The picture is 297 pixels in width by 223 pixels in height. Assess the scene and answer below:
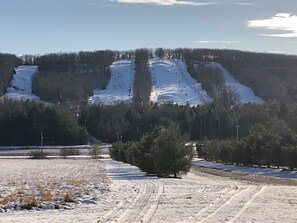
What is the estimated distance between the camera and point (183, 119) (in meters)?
152

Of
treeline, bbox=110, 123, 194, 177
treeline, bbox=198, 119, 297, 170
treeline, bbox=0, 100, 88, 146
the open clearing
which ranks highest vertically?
the open clearing

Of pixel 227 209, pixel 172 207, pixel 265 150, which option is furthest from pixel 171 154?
pixel 265 150

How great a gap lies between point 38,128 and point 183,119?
129 feet

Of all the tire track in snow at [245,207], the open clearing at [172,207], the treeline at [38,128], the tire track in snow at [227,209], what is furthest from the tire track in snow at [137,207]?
the treeline at [38,128]

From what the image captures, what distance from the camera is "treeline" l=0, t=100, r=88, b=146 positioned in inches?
5408

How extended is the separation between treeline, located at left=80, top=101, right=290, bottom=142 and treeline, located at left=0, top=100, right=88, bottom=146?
1228 centimetres

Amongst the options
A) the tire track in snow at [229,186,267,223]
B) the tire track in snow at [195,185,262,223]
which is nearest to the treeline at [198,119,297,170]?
the tire track in snow at [229,186,267,223]

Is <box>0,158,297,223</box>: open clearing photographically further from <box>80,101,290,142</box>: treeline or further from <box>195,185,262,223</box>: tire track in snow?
<box>80,101,290,142</box>: treeline

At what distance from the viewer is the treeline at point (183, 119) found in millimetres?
142625

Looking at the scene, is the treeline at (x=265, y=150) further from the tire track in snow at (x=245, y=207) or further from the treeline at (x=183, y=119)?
the treeline at (x=183, y=119)

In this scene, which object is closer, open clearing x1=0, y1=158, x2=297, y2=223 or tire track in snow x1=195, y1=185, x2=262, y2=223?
tire track in snow x1=195, y1=185, x2=262, y2=223

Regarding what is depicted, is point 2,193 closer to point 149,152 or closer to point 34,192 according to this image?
point 34,192

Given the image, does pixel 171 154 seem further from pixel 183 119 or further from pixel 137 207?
pixel 183 119

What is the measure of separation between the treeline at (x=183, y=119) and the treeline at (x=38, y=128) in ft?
40.3
